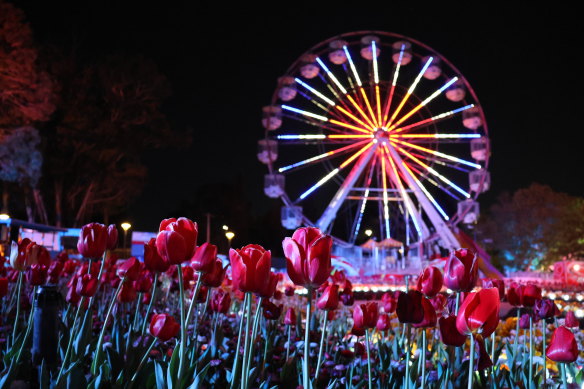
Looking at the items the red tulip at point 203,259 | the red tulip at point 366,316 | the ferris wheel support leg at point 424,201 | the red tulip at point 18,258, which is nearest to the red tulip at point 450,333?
the red tulip at point 366,316

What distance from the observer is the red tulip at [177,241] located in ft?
5.29

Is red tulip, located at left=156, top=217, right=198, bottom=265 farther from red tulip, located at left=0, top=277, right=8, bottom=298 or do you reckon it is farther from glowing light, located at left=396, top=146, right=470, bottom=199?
glowing light, located at left=396, top=146, right=470, bottom=199

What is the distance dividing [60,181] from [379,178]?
47.6 ft

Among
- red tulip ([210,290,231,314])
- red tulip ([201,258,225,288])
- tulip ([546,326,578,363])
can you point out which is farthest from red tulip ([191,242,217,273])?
red tulip ([210,290,231,314])

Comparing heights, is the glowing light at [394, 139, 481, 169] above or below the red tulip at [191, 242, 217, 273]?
above

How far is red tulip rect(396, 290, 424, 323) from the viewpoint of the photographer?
1783mm

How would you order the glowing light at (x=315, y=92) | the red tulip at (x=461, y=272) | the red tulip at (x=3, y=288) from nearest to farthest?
the red tulip at (x=461, y=272)
the red tulip at (x=3, y=288)
the glowing light at (x=315, y=92)

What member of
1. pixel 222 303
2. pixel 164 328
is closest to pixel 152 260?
pixel 164 328

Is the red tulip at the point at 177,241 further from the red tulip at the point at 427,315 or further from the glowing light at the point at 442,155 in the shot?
the glowing light at the point at 442,155

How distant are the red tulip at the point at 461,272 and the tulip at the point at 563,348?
28 centimetres

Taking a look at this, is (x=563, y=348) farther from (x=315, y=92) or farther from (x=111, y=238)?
(x=315, y=92)

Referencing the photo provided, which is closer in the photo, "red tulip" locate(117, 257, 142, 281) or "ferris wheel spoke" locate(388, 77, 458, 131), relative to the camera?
"red tulip" locate(117, 257, 142, 281)

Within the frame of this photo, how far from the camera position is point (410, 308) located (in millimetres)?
1796

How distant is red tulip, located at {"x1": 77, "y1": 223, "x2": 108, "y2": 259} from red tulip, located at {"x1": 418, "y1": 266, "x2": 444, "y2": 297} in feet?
3.98
